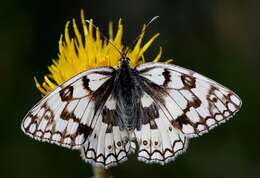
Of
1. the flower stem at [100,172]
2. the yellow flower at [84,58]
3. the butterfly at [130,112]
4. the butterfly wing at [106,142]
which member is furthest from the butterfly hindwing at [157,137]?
the yellow flower at [84,58]

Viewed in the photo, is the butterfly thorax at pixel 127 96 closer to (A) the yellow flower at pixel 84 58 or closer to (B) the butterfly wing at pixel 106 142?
(B) the butterfly wing at pixel 106 142

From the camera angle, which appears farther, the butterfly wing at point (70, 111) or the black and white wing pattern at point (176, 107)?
the black and white wing pattern at point (176, 107)

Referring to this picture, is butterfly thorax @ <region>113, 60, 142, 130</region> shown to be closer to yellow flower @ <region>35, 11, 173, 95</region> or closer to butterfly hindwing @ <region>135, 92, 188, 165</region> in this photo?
butterfly hindwing @ <region>135, 92, 188, 165</region>

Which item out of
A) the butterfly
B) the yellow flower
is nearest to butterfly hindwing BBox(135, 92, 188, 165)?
the butterfly

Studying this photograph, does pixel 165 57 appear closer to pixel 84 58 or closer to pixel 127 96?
pixel 84 58

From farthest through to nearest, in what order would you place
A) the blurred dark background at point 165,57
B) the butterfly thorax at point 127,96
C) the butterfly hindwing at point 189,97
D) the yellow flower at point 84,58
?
the blurred dark background at point 165,57 → the yellow flower at point 84,58 → the butterfly thorax at point 127,96 → the butterfly hindwing at point 189,97
